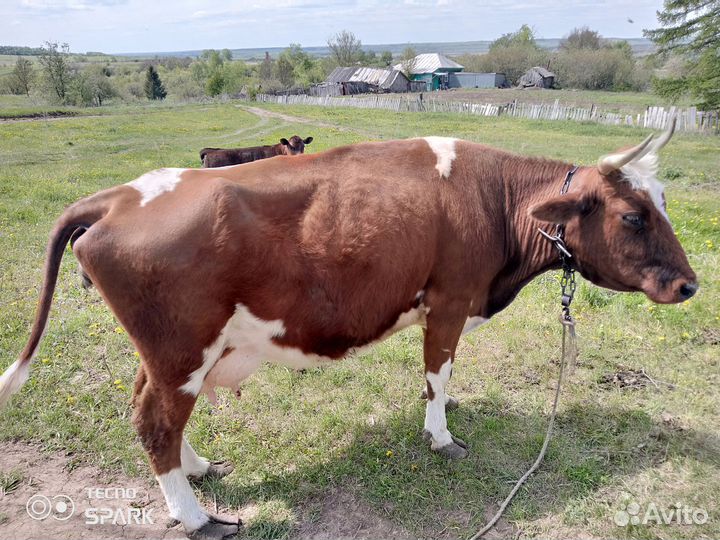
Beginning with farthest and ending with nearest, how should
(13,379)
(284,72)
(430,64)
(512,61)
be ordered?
1. (284,72)
2. (512,61)
3. (430,64)
4. (13,379)

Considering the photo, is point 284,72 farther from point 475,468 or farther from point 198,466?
point 475,468

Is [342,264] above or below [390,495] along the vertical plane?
above

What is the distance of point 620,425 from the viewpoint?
159 inches

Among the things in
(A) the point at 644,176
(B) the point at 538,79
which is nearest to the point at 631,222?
(A) the point at 644,176

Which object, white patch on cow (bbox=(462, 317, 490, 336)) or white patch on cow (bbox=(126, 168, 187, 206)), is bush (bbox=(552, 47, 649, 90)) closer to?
white patch on cow (bbox=(462, 317, 490, 336))

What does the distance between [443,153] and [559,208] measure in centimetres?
98

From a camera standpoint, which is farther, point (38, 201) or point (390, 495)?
point (38, 201)

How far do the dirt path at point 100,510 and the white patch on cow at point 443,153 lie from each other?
2.54 m

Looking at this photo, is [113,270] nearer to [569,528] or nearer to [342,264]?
[342,264]

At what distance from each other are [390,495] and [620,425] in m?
2.08

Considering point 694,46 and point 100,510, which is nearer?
point 100,510

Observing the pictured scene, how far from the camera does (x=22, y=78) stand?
210 ft

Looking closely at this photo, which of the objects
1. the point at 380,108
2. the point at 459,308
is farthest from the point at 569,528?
the point at 380,108

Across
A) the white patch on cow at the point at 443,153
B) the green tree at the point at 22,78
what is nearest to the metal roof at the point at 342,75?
the green tree at the point at 22,78
